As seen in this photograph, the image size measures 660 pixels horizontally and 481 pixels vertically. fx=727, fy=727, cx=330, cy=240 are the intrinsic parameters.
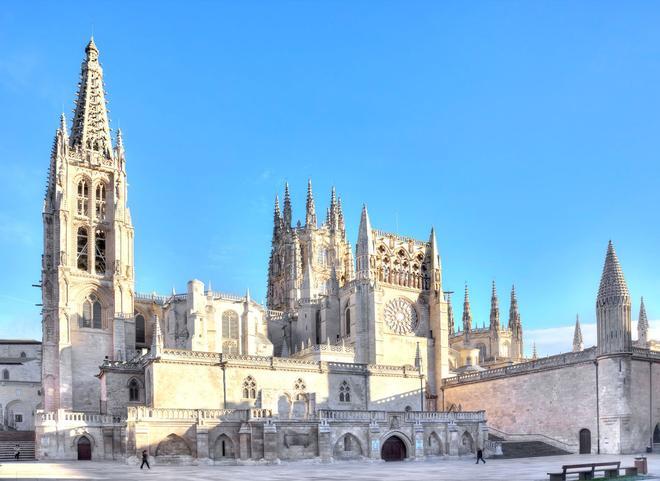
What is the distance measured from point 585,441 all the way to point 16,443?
38.8 m

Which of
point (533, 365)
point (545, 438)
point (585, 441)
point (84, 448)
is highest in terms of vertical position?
point (533, 365)

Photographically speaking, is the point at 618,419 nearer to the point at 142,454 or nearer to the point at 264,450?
the point at 264,450

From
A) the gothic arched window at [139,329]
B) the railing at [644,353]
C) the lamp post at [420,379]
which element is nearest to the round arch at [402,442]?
the lamp post at [420,379]

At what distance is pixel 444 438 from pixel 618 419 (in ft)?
37.0

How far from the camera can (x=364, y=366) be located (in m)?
56.9

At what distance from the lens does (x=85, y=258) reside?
6650cm

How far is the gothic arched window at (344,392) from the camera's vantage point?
55.3m

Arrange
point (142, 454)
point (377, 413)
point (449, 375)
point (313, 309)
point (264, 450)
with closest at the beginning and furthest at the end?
point (142, 454) → point (264, 450) → point (377, 413) → point (449, 375) → point (313, 309)

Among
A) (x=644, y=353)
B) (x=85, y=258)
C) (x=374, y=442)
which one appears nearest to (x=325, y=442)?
(x=374, y=442)

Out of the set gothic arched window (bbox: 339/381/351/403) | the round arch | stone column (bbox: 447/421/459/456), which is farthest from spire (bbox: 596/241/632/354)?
gothic arched window (bbox: 339/381/351/403)

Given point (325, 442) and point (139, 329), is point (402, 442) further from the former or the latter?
point (139, 329)

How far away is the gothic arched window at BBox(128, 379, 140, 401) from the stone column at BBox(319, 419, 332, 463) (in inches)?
596

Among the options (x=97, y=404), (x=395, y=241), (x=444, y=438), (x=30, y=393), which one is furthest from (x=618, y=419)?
(x=30, y=393)

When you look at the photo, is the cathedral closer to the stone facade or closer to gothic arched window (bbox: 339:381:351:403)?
gothic arched window (bbox: 339:381:351:403)
